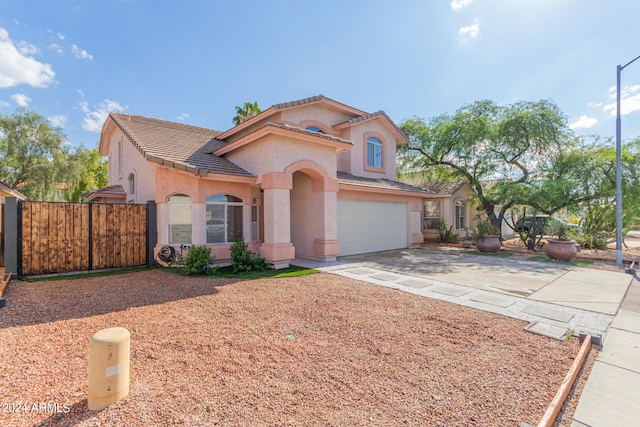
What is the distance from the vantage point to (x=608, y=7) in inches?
370

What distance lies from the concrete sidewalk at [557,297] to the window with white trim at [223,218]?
9.58 feet

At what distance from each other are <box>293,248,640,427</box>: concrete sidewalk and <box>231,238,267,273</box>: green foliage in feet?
6.30

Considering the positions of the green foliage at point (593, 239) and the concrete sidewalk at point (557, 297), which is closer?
the concrete sidewalk at point (557, 297)

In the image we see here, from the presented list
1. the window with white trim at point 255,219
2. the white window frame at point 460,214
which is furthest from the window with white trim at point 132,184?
the white window frame at point 460,214

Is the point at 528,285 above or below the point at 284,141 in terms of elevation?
below

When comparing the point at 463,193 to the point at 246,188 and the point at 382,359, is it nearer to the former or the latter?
the point at 246,188

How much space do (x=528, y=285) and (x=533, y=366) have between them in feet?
17.5

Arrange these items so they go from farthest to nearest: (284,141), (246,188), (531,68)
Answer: (531,68) → (246,188) → (284,141)

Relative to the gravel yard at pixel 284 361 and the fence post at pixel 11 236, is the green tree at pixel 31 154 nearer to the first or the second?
the fence post at pixel 11 236

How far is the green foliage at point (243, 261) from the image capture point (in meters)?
10.0

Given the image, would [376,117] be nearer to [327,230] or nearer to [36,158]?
[327,230]

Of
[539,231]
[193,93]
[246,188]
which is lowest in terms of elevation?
[539,231]

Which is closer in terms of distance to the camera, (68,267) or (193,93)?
(68,267)

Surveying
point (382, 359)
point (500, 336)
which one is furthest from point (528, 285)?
point (382, 359)
